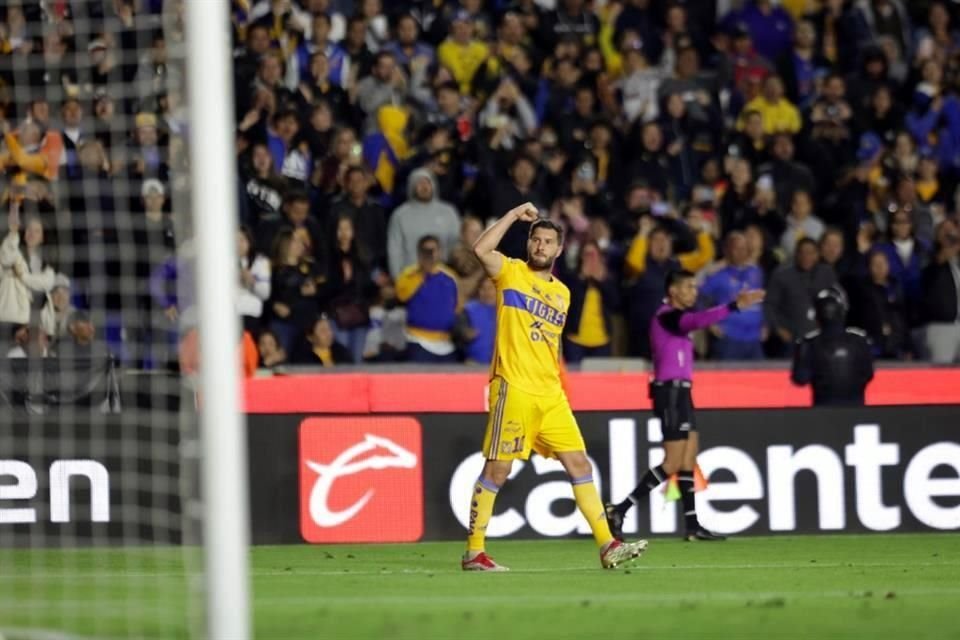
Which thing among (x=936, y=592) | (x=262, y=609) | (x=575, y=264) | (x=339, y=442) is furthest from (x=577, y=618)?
(x=575, y=264)

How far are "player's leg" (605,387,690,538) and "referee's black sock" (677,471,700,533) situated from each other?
134 millimetres

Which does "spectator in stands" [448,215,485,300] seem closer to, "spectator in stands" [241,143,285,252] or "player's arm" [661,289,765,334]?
"spectator in stands" [241,143,285,252]

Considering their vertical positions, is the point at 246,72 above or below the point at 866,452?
above

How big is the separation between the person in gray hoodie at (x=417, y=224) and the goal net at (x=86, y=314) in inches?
116

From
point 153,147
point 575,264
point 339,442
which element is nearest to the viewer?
point 153,147

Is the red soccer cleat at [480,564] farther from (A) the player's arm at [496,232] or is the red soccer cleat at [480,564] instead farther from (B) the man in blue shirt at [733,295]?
(B) the man in blue shirt at [733,295]

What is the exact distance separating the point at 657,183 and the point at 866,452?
5.14 meters

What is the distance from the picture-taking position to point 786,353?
19.2 m

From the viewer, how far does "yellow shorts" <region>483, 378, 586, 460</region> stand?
39.5 feet

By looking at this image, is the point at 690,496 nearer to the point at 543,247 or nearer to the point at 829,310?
the point at 829,310

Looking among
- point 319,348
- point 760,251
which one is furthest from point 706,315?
point 760,251

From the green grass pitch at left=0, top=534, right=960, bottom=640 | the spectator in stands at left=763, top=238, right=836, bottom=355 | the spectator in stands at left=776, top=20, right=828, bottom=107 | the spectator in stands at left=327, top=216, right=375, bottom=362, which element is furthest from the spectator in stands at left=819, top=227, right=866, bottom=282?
the green grass pitch at left=0, top=534, right=960, bottom=640

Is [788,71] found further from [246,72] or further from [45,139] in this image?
[45,139]

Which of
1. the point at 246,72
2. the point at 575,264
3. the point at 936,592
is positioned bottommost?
the point at 936,592
